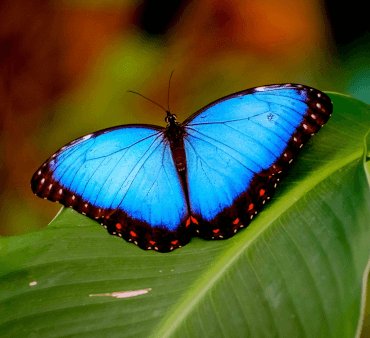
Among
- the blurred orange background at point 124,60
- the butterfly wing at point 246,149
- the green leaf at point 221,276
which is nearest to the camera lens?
the green leaf at point 221,276

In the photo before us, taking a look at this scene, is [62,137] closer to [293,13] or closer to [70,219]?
[70,219]

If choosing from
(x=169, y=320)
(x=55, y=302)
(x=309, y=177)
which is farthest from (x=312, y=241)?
(x=55, y=302)

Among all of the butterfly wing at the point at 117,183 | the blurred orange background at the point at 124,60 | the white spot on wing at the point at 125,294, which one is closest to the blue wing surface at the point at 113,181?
the butterfly wing at the point at 117,183

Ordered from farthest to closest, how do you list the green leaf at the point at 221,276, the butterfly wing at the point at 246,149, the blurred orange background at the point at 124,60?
the blurred orange background at the point at 124,60 → the butterfly wing at the point at 246,149 → the green leaf at the point at 221,276

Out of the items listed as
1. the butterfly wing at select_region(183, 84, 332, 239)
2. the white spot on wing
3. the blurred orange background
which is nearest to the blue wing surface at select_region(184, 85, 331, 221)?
the butterfly wing at select_region(183, 84, 332, 239)

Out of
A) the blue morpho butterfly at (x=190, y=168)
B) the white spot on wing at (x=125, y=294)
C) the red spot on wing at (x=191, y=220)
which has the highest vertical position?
the blue morpho butterfly at (x=190, y=168)

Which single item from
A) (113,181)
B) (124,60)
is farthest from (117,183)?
(124,60)

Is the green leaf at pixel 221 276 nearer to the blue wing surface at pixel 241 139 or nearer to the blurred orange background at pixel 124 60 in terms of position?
the blue wing surface at pixel 241 139
